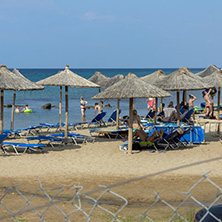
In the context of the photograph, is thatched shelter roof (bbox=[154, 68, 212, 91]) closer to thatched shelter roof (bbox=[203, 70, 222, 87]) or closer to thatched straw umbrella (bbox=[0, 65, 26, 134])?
thatched shelter roof (bbox=[203, 70, 222, 87])

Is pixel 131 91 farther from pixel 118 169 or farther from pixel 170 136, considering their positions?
pixel 118 169

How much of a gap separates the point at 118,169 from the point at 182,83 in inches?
175

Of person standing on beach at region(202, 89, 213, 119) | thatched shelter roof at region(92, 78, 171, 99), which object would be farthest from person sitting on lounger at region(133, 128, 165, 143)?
person standing on beach at region(202, 89, 213, 119)

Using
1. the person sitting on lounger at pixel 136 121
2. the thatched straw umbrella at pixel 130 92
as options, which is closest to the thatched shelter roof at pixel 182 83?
the person sitting on lounger at pixel 136 121

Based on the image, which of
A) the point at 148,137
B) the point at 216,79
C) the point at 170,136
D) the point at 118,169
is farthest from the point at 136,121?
the point at 216,79

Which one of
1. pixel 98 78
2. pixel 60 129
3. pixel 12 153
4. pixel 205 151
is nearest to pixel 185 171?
pixel 205 151

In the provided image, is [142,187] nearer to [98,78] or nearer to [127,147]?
[127,147]

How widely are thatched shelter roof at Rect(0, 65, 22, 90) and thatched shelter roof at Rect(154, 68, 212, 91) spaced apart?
13.7ft

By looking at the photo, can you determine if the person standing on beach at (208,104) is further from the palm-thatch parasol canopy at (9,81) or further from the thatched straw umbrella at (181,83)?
the palm-thatch parasol canopy at (9,81)

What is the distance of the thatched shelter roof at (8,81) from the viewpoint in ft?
34.8

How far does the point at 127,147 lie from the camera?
10680 mm

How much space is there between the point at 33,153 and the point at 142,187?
4077 mm

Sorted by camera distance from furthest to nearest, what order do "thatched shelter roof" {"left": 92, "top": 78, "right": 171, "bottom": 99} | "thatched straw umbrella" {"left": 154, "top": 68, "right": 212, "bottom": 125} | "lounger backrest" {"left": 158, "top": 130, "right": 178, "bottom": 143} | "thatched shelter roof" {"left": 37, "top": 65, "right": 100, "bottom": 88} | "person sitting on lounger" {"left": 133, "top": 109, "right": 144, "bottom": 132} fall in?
"thatched straw umbrella" {"left": 154, "top": 68, "right": 212, "bottom": 125}, "thatched shelter roof" {"left": 37, "top": 65, "right": 100, "bottom": 88}, "person sitting on lounger" {"left": 133, "top": 109, "right": 144, "bottom": 132}, "lounger backrest" {"left": 158, "top": 130, "right": 178, "bottom": 143}, "thatched shelter roof" {"left": 92, "top": 78, "right": 171, "bottom": 99}

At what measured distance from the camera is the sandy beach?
684 cm
